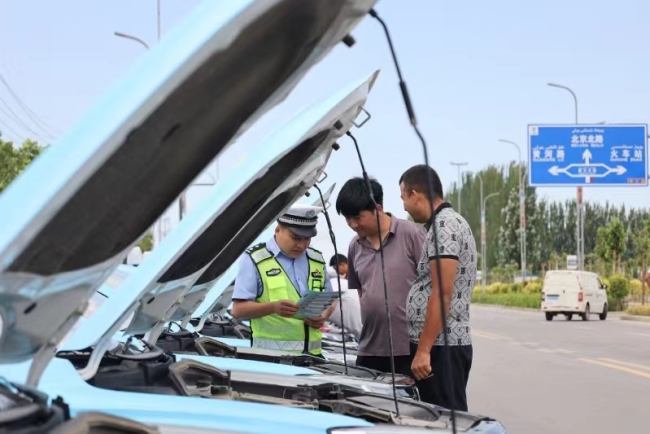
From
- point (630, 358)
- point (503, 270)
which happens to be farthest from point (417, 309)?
point (503, 270)

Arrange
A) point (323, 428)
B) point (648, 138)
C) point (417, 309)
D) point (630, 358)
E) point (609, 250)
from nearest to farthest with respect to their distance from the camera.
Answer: point (323, 428)
point (417, 309)
point (630, 358)
point (648, 138)
point (609, 250)

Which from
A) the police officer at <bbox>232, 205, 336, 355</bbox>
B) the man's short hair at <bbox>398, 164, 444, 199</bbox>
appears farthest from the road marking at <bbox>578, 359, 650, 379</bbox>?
the man's short hair at <bbox>398, 164, 444, 199</bbox>

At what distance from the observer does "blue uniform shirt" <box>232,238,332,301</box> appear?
21.0 feet

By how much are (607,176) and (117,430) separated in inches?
1537

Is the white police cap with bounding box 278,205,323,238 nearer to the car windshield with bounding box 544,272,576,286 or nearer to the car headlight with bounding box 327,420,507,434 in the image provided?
the car headlight with bounding box 327,420,507,434

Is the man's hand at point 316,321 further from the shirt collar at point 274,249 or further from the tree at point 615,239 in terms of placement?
the tree at point 615,239

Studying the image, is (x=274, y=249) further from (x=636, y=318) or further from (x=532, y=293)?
(x=532, y=293)

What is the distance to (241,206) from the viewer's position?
436 centimetres

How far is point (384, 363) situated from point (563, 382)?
30.0 feet

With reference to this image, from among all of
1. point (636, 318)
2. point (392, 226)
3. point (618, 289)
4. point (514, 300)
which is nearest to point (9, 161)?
point (636, 318)

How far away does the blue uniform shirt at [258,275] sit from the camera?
641 cm

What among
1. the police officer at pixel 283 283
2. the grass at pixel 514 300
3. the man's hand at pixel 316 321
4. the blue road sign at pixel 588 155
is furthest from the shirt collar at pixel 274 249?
the grass at pixel 514 300

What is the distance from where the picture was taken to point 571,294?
38000 millimetres

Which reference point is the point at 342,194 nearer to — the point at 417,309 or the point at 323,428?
the point at 417,309
